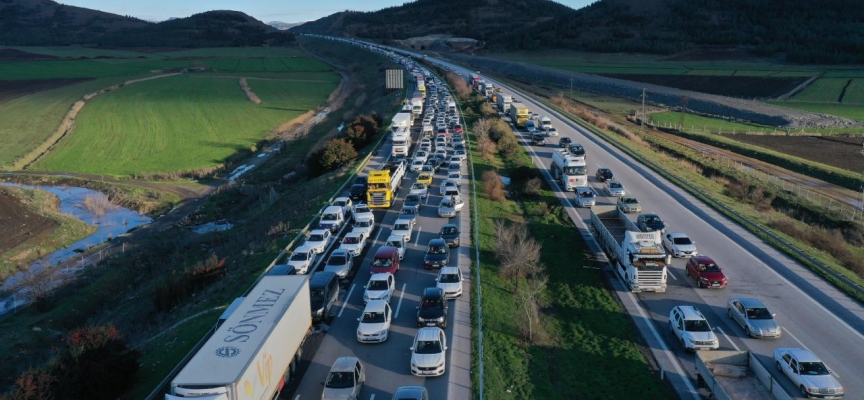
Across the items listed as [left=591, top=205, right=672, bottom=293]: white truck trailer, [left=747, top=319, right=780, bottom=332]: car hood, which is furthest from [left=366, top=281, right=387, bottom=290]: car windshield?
[left=747, top=319, right=780, bottom=332]: car hood

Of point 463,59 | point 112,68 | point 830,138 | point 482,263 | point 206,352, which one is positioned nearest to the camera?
point 206,352

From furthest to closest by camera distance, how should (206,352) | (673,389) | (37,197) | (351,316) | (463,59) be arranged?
(463,59) → (37,197) → (351,316) → (673,389) → (206,352)

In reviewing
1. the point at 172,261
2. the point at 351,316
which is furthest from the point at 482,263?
the point at 172,261

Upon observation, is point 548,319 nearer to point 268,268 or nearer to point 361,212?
point 268,268

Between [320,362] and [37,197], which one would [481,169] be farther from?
[37,197]

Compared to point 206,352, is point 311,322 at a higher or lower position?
lower

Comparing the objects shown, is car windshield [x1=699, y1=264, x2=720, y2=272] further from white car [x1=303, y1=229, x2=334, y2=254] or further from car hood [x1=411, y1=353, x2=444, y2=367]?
white car [x1=303, y1=229, x2=334, y2=254]
